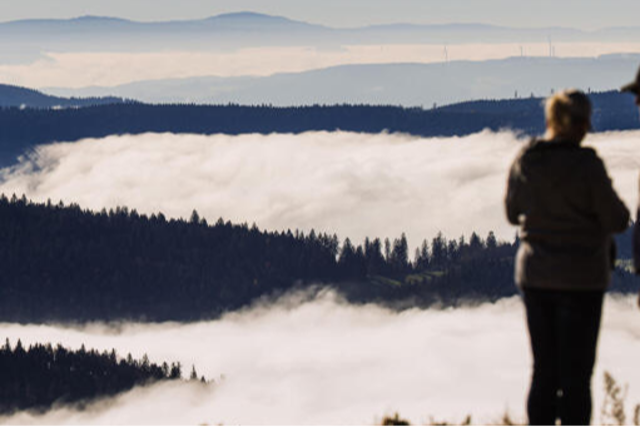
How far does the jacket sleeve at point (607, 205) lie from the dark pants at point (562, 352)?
80cm

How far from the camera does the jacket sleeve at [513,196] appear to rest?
13055 mm

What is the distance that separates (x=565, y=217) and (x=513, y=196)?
2.42 feet

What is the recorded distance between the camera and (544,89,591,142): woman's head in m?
12.6

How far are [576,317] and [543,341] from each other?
61 cm

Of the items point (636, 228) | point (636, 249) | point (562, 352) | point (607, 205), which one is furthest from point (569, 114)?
point (562, 352)

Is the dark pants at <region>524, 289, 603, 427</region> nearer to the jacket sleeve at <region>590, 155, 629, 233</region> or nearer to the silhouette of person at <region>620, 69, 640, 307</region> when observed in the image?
the silhouette of person at <region>620, 69, 640, 307</region>

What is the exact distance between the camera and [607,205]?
12.3 meters

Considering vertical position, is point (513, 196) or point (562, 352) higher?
point (513, 196)

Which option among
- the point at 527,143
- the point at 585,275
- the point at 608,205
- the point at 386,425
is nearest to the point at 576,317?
the point at 585,275

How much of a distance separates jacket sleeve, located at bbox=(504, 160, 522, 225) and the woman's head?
64 cm

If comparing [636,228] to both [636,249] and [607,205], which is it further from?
[607,205]

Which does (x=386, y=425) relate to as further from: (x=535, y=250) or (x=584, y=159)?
(x=584, y=159)

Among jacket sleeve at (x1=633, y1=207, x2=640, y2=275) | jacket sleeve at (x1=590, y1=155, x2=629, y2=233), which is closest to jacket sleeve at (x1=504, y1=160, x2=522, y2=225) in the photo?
jacket sleeve at (x1=590, y1=155, x2=629, y2=233)

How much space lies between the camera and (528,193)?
42.4ft
